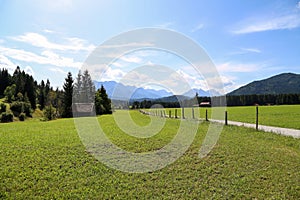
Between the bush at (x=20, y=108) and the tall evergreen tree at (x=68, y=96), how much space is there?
2386 centimetres

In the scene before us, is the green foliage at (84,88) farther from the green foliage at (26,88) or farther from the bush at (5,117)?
the green foliage at (26,88)

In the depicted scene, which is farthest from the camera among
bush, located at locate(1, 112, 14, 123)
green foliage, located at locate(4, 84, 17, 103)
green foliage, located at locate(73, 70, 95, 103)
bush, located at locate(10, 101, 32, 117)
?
green foliage, located at locate(4, 84, 17, 103)

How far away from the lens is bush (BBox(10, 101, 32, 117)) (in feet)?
248

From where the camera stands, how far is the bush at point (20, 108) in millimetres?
75688

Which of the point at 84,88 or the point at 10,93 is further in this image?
Answer: the point at 10,93

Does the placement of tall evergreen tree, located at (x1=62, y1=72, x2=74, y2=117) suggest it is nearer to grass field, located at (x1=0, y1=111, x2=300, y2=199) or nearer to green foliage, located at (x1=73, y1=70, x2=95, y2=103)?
green foliage, located at (x1=73, y1=70, x2=95, y2=103)

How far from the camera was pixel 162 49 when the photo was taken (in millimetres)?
12172

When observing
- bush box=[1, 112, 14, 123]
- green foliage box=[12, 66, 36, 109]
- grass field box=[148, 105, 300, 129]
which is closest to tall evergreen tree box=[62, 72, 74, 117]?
bush box=[1, 112, 14, 123]

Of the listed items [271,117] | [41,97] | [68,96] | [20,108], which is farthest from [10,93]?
[271,117]

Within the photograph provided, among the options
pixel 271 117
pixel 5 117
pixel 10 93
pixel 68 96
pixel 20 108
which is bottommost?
pixel 5 117

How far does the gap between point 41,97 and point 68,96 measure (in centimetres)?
4602

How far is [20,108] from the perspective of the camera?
7669 centimetres

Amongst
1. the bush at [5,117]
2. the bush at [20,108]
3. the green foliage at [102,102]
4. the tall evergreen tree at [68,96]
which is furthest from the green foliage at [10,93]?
the green foliage at [102,102]

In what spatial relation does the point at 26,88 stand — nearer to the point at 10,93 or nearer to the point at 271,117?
the point at 10,93
